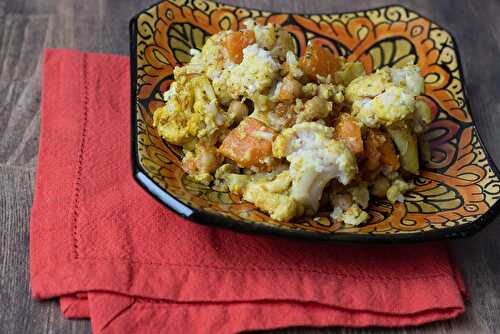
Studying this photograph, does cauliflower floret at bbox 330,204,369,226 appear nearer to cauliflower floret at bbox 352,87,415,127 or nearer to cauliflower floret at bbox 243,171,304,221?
cauliflower floret at bbox 243,171,304,221

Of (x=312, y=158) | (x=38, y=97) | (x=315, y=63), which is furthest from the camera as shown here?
(x=38, y=97)

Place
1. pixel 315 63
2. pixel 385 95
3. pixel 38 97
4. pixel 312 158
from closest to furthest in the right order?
1. pixel 312 158
2. pixel 385 95
3. pixel 315 63
4. pixel 38 97

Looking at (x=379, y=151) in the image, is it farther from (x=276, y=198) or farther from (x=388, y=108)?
(x=276, y=198)

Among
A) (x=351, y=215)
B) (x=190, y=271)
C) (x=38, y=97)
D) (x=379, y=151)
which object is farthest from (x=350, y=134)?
(x=38, y=97)

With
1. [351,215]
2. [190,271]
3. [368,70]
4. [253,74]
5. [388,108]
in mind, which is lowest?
[190,271]

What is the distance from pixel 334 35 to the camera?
2.55 metres

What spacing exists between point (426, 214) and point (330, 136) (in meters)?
0.37

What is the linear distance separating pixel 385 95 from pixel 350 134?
0.16 metres

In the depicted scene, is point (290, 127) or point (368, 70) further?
point (368, 70)

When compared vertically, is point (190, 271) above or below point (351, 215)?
below

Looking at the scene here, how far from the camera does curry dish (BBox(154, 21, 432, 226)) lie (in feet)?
6.01

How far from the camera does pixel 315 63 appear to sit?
6.62 feet

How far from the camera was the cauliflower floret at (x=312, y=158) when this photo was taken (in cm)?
179

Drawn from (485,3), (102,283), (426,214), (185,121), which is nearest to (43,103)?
(185,121)
